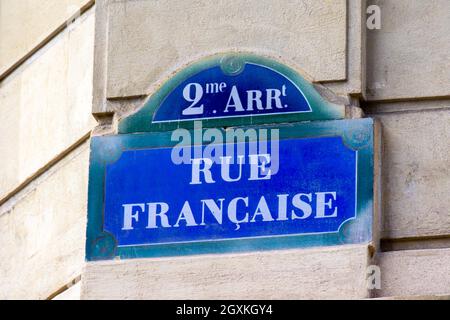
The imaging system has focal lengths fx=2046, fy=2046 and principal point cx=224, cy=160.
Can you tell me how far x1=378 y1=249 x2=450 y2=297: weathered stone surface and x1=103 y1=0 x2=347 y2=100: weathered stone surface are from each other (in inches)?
33.3

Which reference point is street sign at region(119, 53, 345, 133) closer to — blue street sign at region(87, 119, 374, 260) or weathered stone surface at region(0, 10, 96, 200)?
blue street sign at region(87, 119, 374, 260)

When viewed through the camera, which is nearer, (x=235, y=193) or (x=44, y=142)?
(x=235, y=193)

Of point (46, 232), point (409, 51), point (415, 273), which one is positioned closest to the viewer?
point (415, 273)

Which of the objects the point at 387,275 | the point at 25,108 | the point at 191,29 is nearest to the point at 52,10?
the point at 25,108

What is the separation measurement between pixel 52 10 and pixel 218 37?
1.22 meters

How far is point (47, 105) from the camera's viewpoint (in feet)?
31.3

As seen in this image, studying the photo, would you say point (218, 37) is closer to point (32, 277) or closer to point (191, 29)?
point (191, 29)

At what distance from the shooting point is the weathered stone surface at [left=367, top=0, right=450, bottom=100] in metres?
8.64

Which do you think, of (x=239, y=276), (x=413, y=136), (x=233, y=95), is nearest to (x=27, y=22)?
(x=233, y=95)

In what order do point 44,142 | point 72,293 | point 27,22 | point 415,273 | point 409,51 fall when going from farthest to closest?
point 27,22
point 44,142
point 72,293
point 409,51
point 415,273

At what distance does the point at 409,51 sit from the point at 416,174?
1.82ft

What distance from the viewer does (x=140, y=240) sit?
8.66 m

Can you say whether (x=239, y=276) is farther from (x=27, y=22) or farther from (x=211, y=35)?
(x=27, y=22)

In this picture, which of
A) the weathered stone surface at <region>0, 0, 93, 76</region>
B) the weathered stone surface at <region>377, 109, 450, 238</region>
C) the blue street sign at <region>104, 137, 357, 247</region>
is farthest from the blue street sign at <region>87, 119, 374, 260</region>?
the weathered stone surface at <region>0, 0, 93, 76</region>
